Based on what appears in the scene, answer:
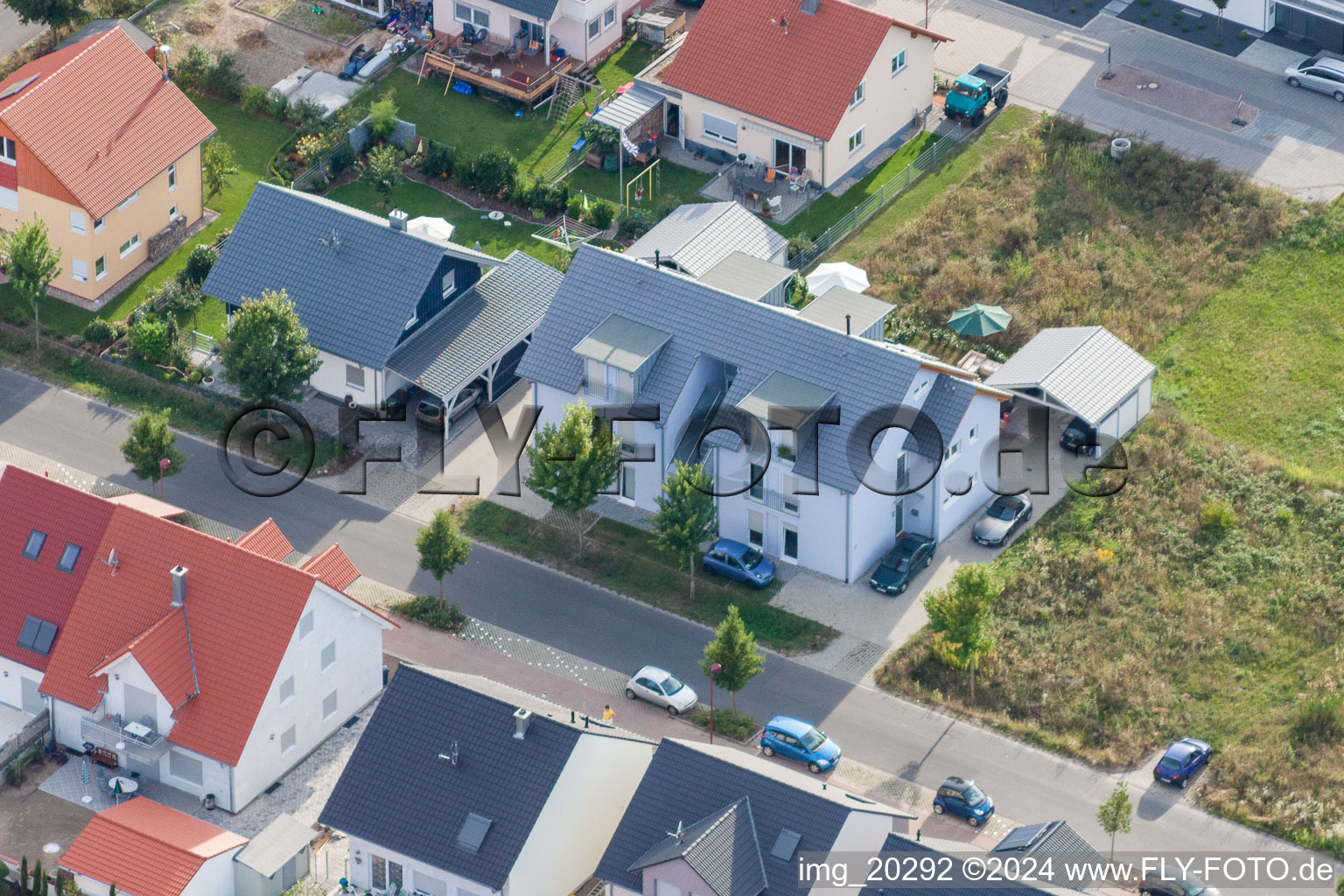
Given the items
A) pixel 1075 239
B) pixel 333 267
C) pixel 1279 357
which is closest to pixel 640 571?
pixel 333 267

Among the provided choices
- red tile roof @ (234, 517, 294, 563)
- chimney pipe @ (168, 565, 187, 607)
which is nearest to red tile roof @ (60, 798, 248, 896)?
chimney pipe @ (168, 565, 187, 607)

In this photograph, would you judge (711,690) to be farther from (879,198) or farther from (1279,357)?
(879,198)

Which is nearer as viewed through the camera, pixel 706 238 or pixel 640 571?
pixel 640 571

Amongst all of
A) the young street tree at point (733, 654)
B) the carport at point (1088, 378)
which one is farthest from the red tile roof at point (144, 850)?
the carport at point (1088, 378)

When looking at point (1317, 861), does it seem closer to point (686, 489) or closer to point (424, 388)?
point (686, 489)

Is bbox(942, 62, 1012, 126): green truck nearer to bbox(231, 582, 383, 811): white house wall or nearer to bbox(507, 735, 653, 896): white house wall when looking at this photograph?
bbox(231, 582, 383, 811): white house wall
